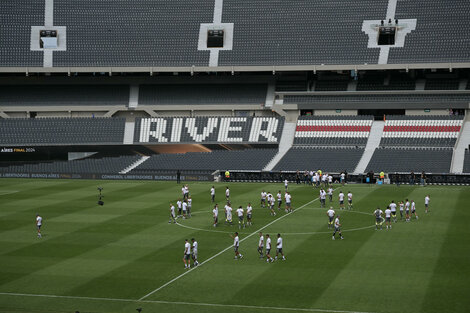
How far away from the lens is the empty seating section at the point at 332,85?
7969 cm

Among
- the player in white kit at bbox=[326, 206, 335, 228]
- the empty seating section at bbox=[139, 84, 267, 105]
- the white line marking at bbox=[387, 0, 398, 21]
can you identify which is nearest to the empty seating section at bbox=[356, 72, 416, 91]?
the white line marking at bbox=[387, 0, 398, 21]

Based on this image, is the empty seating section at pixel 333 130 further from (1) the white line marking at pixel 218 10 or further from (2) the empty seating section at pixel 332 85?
(1) the white line marking at pixel 218 10

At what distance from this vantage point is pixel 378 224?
4009 cm

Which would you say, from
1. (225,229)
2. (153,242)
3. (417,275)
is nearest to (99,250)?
(153,242)

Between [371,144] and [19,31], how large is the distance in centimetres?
4503

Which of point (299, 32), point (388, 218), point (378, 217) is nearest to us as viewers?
point (378, 217)

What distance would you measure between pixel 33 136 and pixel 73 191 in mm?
21024

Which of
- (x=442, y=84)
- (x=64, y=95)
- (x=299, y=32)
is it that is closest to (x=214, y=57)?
(x=299, y=32)

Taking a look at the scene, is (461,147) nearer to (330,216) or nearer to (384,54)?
(384,54)

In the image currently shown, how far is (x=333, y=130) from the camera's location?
74688mm

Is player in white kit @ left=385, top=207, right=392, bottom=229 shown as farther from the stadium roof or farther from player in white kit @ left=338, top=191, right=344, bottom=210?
the stadium roof

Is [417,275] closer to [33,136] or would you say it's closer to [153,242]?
[153,242]

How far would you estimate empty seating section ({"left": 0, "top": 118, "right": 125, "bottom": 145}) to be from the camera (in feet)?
251

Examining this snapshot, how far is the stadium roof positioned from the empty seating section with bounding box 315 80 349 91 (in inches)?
129
